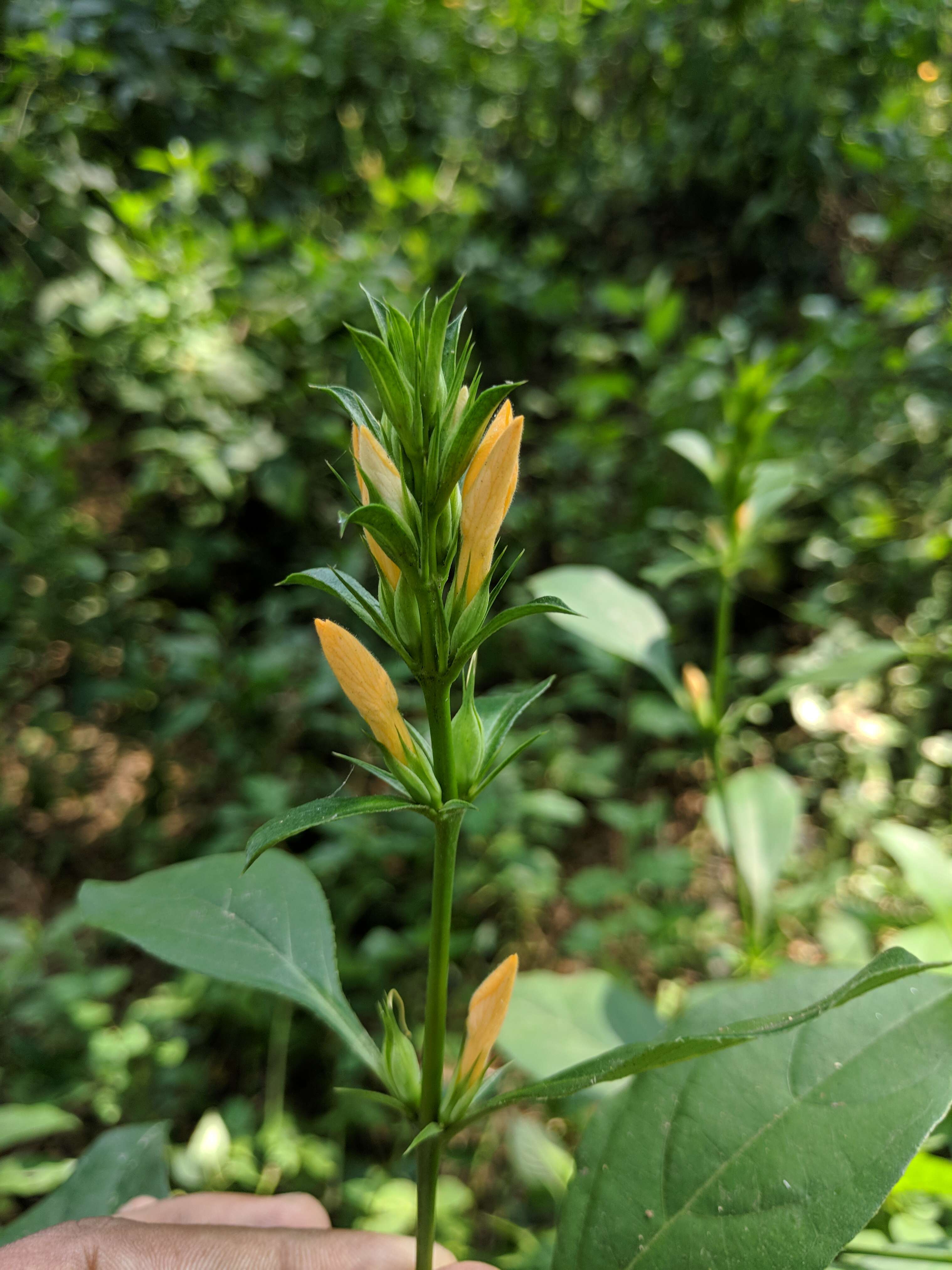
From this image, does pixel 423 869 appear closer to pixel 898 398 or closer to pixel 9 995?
pixel 9 995

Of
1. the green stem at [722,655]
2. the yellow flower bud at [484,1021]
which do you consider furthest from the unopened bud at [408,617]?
the green stem at [722,655]

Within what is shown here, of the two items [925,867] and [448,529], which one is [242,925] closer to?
[448,529]

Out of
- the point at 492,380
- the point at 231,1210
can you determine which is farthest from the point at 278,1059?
the point at 492,380

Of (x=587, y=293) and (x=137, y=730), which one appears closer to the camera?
(x=137, y=730)

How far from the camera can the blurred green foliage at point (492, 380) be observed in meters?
1.84

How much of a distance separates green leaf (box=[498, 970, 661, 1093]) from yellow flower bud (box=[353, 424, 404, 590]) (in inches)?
30.0

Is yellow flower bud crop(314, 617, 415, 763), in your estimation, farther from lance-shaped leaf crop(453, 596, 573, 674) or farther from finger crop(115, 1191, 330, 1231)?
finger crop(115, 1191, 330, 1231)

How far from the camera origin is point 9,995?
1.74 meters

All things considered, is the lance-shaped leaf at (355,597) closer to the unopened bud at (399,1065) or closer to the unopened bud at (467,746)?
the unopened bud at (467,746)

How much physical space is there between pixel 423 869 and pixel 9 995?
40.5 inches

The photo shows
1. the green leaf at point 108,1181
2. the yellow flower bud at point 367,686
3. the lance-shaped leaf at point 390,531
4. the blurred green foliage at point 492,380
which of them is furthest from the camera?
the blurred green foliage at point 492,380

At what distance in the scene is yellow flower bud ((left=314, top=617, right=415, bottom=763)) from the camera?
479 mm

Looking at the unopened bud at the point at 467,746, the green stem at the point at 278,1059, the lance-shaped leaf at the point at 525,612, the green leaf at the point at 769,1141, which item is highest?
the lance-shaped leaf at the point at 525,612

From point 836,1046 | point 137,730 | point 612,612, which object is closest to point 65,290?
point 137,730
